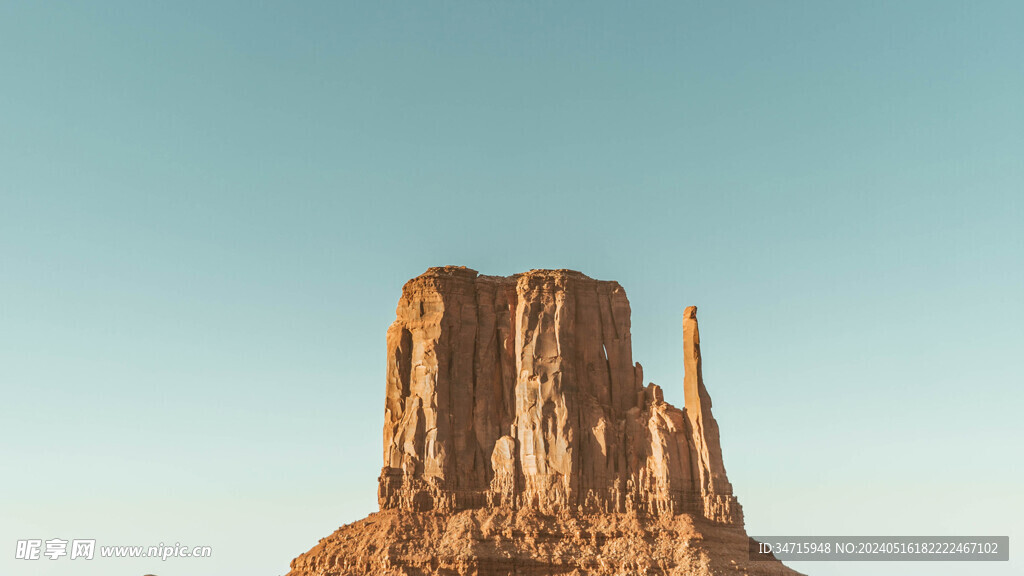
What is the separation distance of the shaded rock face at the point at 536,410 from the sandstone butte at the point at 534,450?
0.35 feet

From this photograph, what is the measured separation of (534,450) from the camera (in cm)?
9538

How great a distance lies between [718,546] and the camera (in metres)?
88.8

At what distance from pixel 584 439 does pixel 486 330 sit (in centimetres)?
1275

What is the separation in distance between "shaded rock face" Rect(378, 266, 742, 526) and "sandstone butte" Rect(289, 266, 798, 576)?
108 mm

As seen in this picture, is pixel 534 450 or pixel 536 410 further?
pixel 536 410

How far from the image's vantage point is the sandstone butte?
88.7 m

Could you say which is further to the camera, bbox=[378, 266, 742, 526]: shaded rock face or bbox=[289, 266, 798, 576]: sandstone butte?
bbox=[378, 266, 742, 526]: shaded rock face

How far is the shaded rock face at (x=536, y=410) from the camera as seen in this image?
93.8 meters

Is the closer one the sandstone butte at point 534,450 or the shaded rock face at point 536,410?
the sandstone butte at point 534,450

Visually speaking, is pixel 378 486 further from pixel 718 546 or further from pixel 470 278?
pixel 718 546

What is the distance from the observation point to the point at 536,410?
9675 centimetres

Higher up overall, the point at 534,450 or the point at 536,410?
the point at 536,410

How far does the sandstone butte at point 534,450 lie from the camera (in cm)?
8869

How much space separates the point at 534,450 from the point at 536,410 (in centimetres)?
321
